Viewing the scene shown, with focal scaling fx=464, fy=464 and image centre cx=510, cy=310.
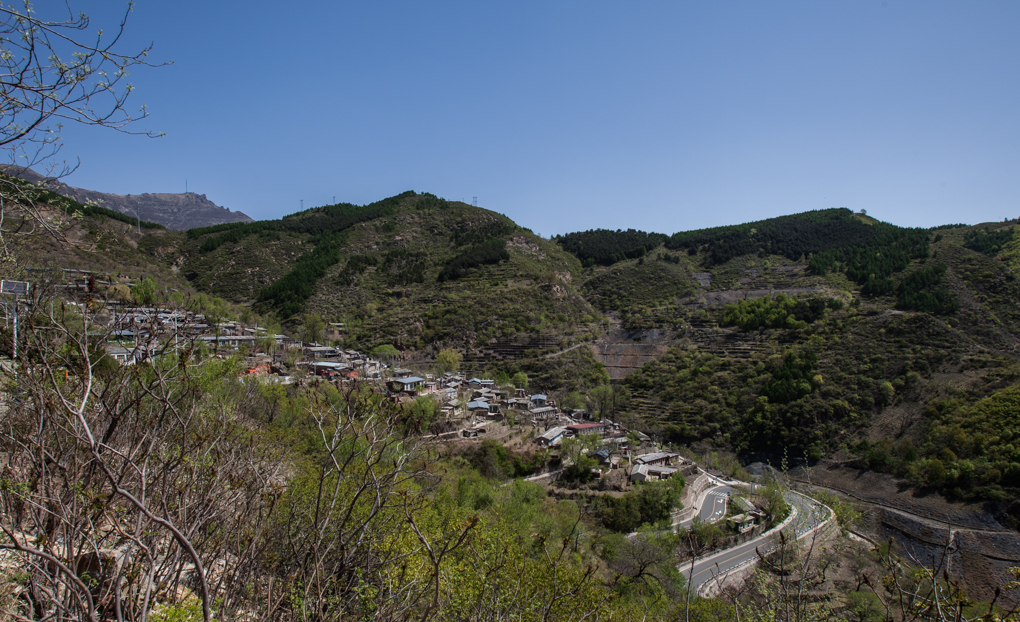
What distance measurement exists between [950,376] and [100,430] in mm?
45257

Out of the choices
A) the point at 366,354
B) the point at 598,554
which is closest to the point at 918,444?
the point at 598,554

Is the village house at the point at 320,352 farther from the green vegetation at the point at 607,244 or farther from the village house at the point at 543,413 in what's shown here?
the green vegetation at the point at 607,244

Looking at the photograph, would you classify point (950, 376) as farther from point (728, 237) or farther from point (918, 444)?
point (728, 237)

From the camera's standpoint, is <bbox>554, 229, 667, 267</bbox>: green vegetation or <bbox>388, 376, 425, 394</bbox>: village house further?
<bbox>554, 229, 667, 267</bbox>: green vegetation

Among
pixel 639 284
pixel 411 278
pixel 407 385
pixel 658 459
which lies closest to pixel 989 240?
pixel 639 284

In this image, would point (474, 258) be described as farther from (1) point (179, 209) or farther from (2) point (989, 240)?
(1) point (179, 209)

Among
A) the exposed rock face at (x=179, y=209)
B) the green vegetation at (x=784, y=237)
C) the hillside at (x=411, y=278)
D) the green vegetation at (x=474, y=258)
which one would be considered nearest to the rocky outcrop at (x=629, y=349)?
the hillside at (x=411, y=278)

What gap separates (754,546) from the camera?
22891mm

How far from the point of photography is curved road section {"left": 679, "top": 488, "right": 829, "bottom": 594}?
19.9 m

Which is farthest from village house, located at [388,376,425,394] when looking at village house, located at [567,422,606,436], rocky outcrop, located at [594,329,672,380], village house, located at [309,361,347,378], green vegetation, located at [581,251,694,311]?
green vegetation, located at [581,251,694,311]

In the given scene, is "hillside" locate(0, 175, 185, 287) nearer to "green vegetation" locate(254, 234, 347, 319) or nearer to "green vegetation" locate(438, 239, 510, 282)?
"green vegetation" locate(254, 234, 347, 319)

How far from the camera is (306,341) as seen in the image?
4631 centimetres

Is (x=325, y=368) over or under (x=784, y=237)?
under

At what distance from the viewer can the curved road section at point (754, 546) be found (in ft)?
65.2
